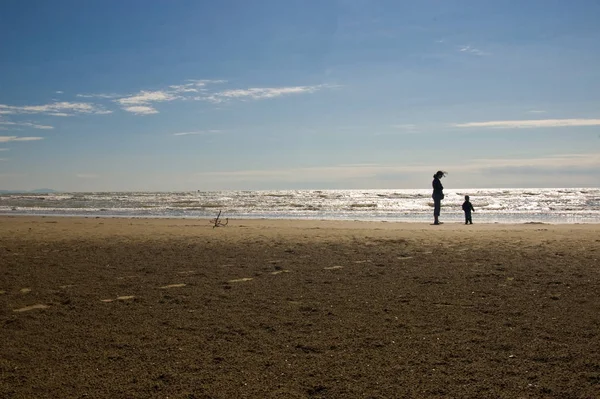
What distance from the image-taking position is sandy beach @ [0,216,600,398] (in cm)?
430

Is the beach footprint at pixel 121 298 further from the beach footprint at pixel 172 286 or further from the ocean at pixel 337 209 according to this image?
the ocean at pixel 337 209

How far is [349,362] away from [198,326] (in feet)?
6.57

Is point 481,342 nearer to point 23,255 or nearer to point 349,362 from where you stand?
point 349,362

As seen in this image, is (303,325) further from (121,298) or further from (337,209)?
(337,209)

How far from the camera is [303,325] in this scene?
5.86 metres

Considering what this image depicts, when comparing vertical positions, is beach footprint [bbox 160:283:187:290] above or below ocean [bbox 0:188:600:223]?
below

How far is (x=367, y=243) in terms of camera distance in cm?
1277

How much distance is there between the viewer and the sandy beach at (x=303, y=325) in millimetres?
4305

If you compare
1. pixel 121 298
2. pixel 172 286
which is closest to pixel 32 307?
pixel 121 298

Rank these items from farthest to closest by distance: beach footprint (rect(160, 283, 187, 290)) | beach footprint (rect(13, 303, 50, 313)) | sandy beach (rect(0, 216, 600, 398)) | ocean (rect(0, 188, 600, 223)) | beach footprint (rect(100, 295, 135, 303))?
ocean (rect(0, 188, 600, 223)) < beach footprint (rect(160, 283, 187, 290)) < beach footprint (rect(100, 295, 135, 303)) < beach footprint (rect(13, 303, 50, 313)) < sandy beach (rect(0, 216, 600, 398))

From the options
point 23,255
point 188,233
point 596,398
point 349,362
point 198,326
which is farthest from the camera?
point 188,233

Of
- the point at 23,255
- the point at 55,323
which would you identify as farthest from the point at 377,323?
the point at 23,255

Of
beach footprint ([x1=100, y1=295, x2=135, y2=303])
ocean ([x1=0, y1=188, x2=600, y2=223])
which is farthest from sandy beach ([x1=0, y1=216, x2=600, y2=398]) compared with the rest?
ocean ([x1=0, y1=188, x2=600, y2=223])

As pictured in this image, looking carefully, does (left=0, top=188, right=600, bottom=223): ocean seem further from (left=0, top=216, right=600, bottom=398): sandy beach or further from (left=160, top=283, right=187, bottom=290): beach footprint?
(left=160, top=283, right=187, bottom=290): beach footprint
